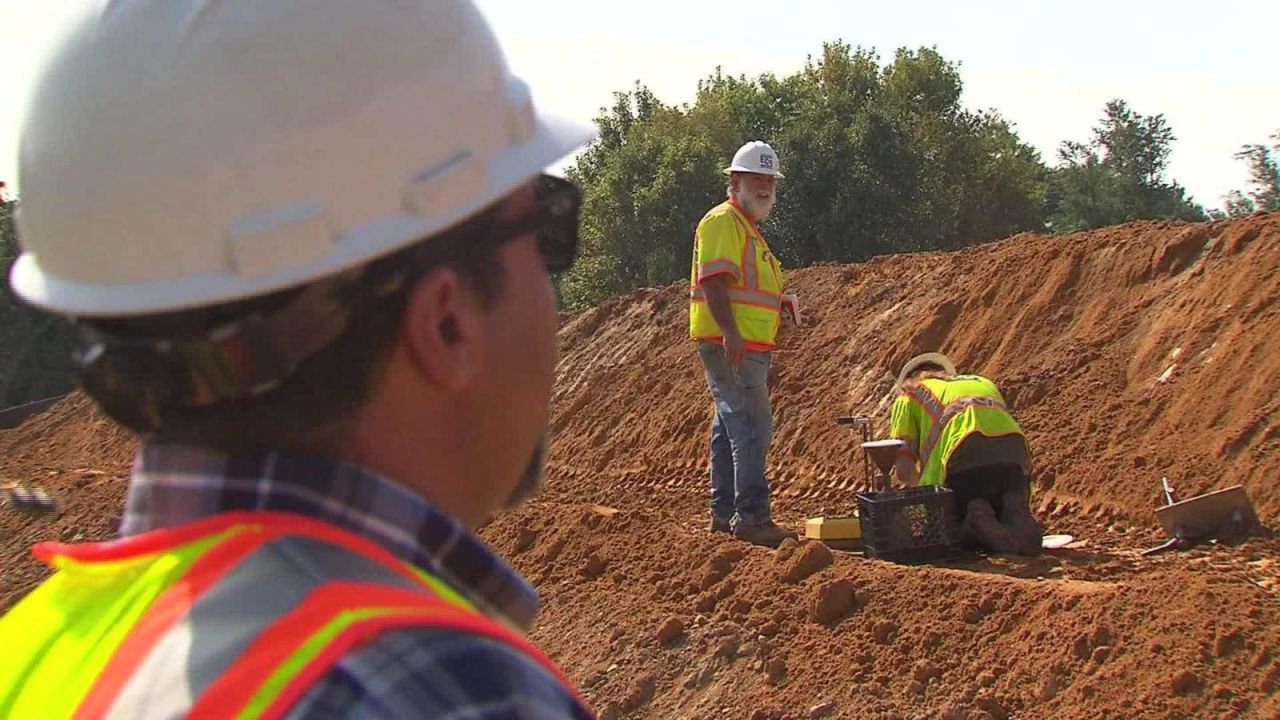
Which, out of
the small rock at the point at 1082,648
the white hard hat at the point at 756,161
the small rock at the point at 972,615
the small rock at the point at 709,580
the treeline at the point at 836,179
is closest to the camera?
the small rock at the point at 1082,648

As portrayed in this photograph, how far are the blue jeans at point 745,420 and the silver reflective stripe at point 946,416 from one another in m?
0.88

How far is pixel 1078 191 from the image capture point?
4241cm

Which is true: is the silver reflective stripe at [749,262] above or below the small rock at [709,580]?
above

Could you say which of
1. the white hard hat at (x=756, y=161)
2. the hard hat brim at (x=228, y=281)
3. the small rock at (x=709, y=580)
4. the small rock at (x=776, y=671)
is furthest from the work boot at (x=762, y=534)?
the hard hat brim at (x=228, y=281)

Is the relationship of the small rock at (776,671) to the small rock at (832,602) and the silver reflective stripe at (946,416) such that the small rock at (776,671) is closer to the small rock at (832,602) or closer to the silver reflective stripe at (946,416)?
the small rock at (832,602)

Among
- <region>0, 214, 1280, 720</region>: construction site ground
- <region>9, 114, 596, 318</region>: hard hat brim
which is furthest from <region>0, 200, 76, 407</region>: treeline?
<region>9, 114, 596, 318</region>: hard hat brim

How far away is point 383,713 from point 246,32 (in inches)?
22.6

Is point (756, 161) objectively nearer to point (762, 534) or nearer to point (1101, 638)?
point (762, 534)

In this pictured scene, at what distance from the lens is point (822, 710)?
608 centimetres

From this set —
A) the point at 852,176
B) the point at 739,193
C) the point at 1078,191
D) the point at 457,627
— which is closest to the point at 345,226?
the point at 457,627

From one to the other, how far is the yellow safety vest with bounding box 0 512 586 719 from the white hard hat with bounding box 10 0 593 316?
0.22m

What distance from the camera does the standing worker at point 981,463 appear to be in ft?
25.4

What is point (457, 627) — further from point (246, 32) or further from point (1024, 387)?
point (1024, 387)

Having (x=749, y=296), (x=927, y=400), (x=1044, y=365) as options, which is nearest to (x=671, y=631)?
(x=749, y=296)
